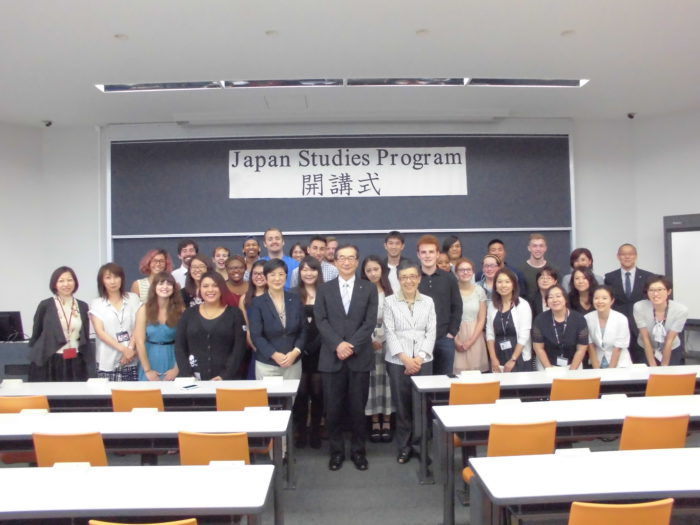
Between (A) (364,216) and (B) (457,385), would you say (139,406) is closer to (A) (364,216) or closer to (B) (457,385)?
(B) (457,385)

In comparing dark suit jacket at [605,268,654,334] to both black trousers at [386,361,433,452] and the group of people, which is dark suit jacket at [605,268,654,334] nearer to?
the group of people

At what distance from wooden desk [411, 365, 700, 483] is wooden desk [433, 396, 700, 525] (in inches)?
17.5

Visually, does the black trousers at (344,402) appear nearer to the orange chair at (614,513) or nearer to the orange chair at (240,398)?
the orange chair at (240,398)

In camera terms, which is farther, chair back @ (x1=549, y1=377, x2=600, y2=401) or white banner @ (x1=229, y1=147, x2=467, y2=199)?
white banner @ (x1=229, y1=147, x2=467, y2=199)

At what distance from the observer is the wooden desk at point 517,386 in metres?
3.24

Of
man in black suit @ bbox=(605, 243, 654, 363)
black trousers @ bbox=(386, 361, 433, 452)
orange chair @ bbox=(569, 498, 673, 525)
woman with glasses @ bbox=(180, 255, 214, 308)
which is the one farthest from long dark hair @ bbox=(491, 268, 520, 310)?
orange chair @ bbox=(569, 498, 673, 525)

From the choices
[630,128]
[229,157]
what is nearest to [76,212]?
[229,157]

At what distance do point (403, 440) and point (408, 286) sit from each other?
112cm

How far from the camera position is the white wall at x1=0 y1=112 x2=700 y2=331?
6.25m

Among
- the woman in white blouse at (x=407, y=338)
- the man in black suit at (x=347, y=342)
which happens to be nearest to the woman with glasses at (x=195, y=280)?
the man in black suit at (x=347, y=342)

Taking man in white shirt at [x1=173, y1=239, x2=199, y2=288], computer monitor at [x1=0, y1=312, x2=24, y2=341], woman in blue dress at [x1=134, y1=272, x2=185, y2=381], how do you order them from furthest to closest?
computer monitor at [x1=0, y1=312, x2=24, y2=341], man in white shirt at [x1=173, y1=239, x2=199, y2=288], woman in blue dress at [x1=134, y1=272, x2=185, y2=381]

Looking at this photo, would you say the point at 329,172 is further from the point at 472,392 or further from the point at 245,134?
the point at 472,392

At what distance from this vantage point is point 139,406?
304 cm

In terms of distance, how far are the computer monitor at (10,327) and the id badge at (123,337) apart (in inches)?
77.9
